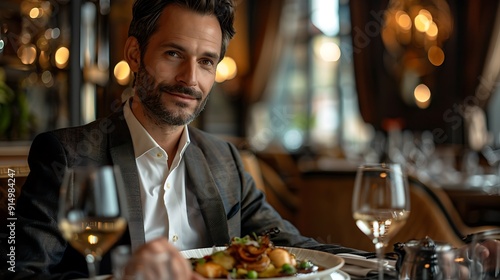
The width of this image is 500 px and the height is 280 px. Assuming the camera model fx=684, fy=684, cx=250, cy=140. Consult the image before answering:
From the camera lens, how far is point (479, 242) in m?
1.33

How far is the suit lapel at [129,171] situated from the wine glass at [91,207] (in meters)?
0.61

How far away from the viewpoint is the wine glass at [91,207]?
117 cm

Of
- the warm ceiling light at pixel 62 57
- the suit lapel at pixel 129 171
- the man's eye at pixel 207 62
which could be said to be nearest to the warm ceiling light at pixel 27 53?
the warm ceiling light at pixel 62 57

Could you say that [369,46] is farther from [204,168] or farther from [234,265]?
[234,265]

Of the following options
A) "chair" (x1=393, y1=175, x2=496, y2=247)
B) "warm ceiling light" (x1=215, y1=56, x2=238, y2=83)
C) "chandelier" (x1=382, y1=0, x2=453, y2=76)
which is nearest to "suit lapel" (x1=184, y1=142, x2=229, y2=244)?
"chair" (x1=393, y1=175, x2=496, y2=247)

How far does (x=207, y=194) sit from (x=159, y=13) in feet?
1.83

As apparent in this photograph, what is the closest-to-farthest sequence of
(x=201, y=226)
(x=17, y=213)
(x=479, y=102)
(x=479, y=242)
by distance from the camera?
(x=479, y=242), (x=17, y=213), (x=201, y=226), (x=479, y=102)

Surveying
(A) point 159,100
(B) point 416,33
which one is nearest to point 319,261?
(A) point 159,100

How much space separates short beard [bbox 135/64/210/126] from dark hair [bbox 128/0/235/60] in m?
0.11

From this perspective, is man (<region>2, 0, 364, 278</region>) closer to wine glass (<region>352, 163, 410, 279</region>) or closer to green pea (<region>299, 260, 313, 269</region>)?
green pea (<region>299, 260, 313, 269</region>)

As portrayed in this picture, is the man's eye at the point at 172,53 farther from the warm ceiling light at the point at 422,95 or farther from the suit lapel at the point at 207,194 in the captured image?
the warm ceiling light at the point at 422,95

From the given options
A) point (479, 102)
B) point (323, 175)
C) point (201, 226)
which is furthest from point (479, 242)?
point (479, 102)

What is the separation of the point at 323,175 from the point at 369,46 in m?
5.37

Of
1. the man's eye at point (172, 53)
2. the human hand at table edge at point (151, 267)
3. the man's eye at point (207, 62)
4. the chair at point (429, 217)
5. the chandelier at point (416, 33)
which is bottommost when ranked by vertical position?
the chair at point (429, 217)
